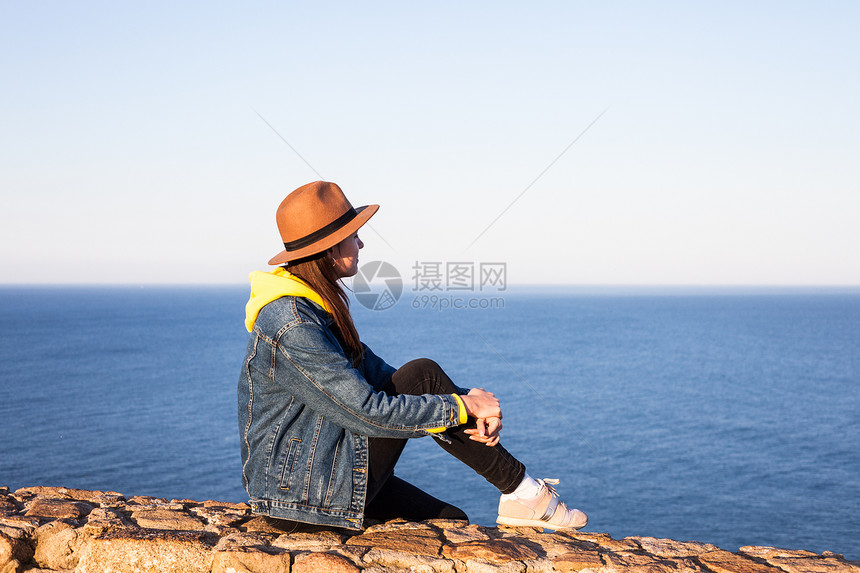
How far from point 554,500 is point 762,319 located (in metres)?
162

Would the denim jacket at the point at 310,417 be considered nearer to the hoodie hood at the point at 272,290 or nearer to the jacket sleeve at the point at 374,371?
the hoodie hood at the point at 272,290

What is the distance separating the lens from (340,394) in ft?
8.44

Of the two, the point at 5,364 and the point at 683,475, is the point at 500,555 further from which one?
the point at 5,364

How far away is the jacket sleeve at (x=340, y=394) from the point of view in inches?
100

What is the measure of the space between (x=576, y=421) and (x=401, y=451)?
188 ft

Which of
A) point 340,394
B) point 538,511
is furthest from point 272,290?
point 538,511

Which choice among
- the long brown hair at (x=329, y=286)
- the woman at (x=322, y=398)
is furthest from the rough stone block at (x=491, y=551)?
the long brown hair at (x=329, y=286)

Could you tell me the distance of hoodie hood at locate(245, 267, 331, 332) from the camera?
2.65 metres

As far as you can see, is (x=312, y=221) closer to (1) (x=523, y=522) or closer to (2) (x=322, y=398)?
(2) (x=322, y=398)

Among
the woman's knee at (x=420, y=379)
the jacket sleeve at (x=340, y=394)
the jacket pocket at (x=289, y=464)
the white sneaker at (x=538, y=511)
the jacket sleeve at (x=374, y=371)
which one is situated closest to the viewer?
the jacket sleeve at (x=340, y=394)

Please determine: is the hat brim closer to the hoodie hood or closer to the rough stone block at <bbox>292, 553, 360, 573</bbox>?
the hoodie hood

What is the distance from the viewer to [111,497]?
142 inches

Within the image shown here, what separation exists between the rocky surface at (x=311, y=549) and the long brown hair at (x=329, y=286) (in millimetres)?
842

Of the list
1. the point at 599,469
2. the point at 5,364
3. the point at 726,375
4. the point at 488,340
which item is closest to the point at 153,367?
the point at 5,364
